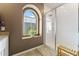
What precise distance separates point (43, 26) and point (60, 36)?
187 millimetres

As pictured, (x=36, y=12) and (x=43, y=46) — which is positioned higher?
A: (x=36, y=12)

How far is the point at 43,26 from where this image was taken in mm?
1094

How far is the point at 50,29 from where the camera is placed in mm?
1123

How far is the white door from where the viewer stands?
1.11 m

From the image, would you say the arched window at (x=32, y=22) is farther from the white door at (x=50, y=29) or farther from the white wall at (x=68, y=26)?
the white wall at (x=68, y=26)

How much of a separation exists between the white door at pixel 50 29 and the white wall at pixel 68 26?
0.16 feet

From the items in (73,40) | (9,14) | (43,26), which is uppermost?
(9,14)

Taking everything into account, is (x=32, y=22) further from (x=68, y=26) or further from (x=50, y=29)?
(x=68, y=26)

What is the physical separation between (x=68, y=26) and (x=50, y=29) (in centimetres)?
17

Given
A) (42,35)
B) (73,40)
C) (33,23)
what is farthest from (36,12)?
(73,40)

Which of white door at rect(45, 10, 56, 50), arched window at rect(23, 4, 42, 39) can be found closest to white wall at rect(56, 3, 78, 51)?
white door at rect(45, 10, 56, 50)

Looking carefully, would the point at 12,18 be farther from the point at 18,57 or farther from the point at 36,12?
the point at 18,57

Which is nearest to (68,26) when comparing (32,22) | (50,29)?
(50,29)

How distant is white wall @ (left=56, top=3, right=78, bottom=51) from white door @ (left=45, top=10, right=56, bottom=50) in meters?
0.05
